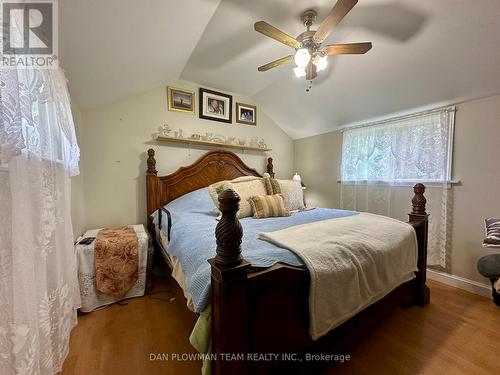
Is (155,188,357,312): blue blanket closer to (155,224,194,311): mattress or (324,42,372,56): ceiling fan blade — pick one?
(155,224,194,311): mattress

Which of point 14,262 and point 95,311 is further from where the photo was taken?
point 95,311

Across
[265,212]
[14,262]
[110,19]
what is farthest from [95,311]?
[110,19]

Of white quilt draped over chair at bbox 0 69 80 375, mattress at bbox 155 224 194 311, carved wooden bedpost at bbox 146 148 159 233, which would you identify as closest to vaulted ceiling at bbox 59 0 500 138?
white quilt draped over chair at bbox 0 69 80 375

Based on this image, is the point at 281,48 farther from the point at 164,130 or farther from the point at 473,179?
the point at 473,179

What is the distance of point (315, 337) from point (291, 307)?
0.20 m

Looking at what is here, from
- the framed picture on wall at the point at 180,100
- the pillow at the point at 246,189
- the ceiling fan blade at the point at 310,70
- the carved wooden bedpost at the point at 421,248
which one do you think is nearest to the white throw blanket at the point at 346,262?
the carved wooden bedpost at the point at 421,248

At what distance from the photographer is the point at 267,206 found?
219 cm

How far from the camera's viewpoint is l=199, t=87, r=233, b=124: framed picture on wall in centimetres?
309

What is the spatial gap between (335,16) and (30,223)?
1.93 metres

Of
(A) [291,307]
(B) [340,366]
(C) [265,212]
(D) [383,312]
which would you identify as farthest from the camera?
(C) [265,212]

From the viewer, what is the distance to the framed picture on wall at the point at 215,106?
122 inches

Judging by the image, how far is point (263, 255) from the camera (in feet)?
3.49

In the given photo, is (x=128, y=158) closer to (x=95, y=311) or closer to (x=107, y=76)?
(x=107, y=76)

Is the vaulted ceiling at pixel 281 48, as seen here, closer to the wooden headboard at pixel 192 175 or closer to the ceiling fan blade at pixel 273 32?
the ceiling fan blade at pixel 273 32
